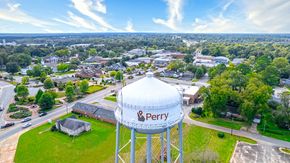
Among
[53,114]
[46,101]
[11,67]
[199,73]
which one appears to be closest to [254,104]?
[53,114]

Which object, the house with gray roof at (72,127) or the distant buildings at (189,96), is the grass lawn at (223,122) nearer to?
the distant buildings at (189,96)

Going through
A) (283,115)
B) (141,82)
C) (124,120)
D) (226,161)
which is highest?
(141,82)

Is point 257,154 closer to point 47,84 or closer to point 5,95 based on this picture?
point 47,84

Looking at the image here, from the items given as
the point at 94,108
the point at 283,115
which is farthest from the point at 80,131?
the point at 283,115

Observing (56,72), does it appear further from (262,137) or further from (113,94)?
(262,137)

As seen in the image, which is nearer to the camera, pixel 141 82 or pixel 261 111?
pixel 141 82

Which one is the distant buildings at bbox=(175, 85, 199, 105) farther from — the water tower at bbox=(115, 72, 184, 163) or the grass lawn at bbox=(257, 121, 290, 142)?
the water tower at bbox=(115, 72, 184, 163)

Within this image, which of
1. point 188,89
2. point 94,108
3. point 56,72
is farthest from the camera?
point 56,72
